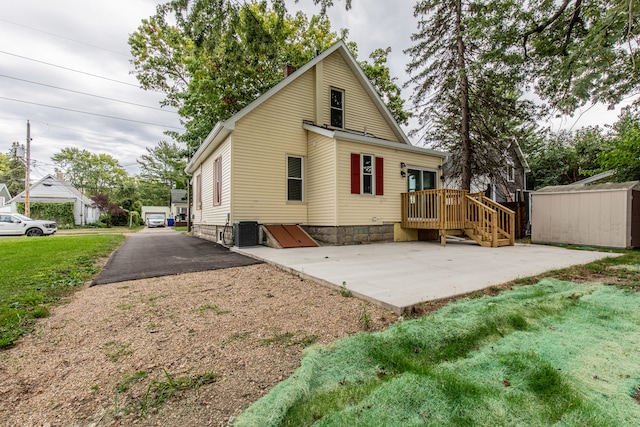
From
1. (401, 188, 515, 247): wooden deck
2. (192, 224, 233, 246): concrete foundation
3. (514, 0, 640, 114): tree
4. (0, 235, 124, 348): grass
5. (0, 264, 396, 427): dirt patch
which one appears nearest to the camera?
(0, 264, 396, 427): dirt patch

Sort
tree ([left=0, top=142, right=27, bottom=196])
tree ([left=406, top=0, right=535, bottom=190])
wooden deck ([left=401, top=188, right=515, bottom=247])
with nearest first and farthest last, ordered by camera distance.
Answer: wooden deck ([left=401, top=188, right=515, bottom=247]), tree ([left=406, top=0, right=535, bottom=190]), tree ([left=0, top=142, right=27, bottom=196])

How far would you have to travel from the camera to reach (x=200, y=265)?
5.27m

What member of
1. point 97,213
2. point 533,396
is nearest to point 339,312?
point 533,396

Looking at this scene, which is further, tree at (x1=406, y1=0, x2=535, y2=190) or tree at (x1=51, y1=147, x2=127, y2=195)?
tree at (x1=51, y1=147, x2=127, y2=195)

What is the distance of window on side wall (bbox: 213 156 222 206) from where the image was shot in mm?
9258

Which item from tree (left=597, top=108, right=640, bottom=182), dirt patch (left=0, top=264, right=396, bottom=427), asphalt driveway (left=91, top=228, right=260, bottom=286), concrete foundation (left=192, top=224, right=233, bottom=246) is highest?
tree (left=597, top=108, right=640, bottom=182)

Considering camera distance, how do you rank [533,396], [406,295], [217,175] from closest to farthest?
[533,396] → [406,295] → [217,175]

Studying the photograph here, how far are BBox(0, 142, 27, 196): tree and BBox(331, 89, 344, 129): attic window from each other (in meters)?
48.7

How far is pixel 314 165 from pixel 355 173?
56.7 inches

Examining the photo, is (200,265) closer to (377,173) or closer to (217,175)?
(217,175)

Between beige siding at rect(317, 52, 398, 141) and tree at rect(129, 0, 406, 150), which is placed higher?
tree at rect(129, 0, 406, 150)

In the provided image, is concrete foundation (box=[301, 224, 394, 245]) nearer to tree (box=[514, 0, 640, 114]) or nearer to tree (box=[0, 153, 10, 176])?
tree (box=[514, 0, 640, 114])

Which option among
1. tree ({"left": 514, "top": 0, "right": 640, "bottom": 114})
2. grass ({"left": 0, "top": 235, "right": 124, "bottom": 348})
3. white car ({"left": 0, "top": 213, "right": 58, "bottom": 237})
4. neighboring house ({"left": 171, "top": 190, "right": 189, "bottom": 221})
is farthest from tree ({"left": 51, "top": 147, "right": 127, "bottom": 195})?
tree ({"left": 514, "top": 0, "right": 640, "bottom": 114})

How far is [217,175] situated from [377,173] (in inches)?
218
